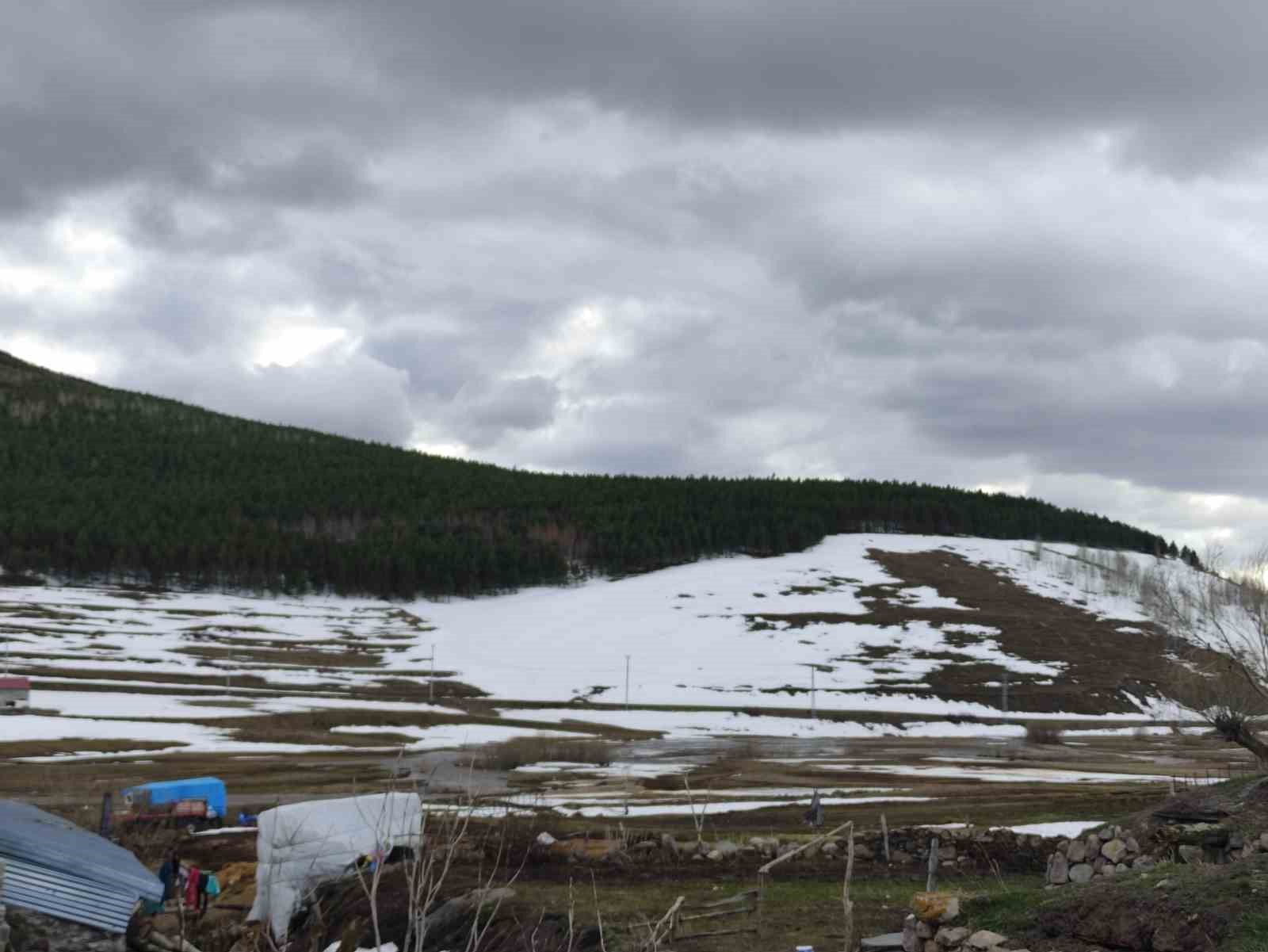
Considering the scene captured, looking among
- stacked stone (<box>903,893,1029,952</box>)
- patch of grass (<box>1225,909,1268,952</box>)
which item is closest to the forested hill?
stacked stone (<box>903,893,1029,952</box>)

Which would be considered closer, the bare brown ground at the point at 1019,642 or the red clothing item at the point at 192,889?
the red clothing item at the point at 192,889

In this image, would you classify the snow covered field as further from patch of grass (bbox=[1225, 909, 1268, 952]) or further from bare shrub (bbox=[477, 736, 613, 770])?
patch of grass (bbox=[1225, 909, 1268, 952])

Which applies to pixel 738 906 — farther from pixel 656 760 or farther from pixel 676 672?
pixel 676 672

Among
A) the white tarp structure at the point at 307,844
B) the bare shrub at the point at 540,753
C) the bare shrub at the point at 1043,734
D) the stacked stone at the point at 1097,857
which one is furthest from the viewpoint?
the bare shrub at the point at 1043,734

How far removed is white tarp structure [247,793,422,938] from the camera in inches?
953

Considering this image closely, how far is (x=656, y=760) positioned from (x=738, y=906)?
39636mm

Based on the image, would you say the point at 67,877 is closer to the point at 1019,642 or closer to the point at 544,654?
the point at 544,654

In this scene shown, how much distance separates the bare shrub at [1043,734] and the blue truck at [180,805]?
2193 inches

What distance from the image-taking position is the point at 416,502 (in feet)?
655

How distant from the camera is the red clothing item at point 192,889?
25.1 meters

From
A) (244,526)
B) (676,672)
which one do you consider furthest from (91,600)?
(676,672)

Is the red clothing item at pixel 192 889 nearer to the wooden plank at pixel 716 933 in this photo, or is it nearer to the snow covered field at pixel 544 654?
the wooden plank at pixel 716 933

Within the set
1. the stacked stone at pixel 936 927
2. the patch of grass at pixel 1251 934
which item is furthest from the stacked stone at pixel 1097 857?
the patch of grass at pixel 1251 934

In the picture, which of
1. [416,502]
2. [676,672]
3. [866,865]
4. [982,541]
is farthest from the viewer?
[416,502]
